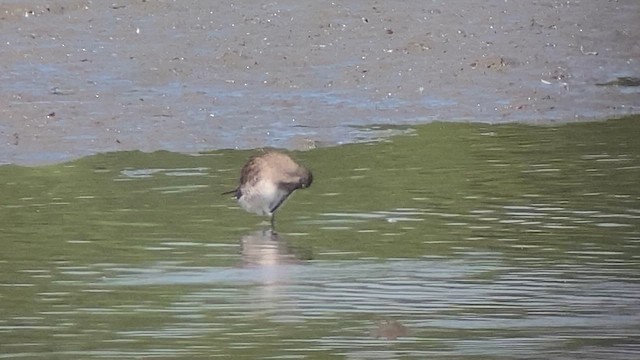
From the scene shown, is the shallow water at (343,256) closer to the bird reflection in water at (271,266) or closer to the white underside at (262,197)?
the bird reflection in water at (271,266)

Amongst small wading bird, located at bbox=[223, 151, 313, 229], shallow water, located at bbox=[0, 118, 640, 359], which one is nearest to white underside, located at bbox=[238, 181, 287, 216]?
small wading bird, located at bbox=[223, 151, 313, 229]

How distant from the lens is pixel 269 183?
370 inches

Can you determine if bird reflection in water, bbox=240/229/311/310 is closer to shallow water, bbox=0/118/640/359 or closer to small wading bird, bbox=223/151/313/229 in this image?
shallow water, bbox=0/118/640/359

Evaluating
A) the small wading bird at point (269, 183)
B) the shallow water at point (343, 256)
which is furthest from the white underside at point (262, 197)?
the shallow water at point (343, 256)

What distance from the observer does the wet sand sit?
1205 cm

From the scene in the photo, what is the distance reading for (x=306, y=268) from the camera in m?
8.24

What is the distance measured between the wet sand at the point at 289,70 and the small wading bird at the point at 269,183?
1.99 meters

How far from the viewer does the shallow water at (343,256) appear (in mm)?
6945


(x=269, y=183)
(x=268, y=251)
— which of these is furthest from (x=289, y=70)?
(x=268, y=251)

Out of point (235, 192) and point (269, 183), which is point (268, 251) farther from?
point (235, 192)

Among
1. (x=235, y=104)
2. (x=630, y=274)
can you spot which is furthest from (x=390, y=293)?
(x=235, y=104)

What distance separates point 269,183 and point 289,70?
4.49 m

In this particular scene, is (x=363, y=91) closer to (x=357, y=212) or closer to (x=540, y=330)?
(x=357, y=212)

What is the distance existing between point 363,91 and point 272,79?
2.16 feet
